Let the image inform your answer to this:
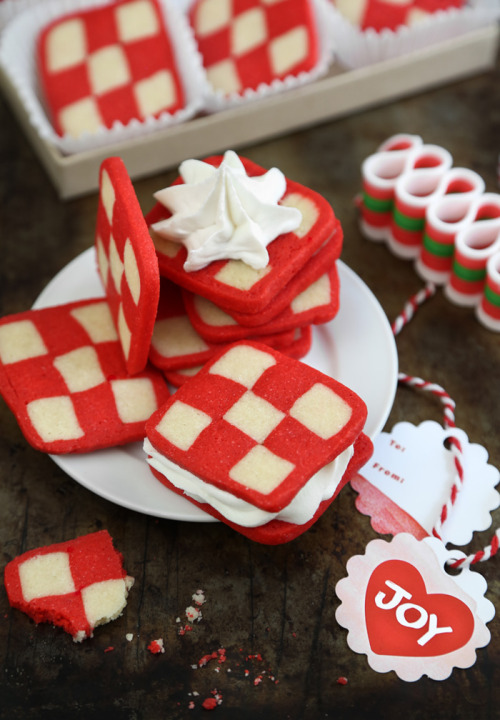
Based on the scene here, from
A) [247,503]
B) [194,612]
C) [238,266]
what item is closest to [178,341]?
[238,266]

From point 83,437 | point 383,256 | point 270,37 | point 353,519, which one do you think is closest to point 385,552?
point 353,519

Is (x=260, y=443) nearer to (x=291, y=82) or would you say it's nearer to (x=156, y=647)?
(x=156, y=647)

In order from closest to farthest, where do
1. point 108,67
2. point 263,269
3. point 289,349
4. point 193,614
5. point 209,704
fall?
point 209,704 → point 193,614 → point 263,269 → point 289,349 → point 108,67

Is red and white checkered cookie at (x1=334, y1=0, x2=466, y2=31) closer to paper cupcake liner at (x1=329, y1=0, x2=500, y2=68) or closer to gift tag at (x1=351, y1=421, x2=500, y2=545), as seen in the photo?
paper cupcake liner at (x1=329, y1=0, x2=500, y2=68)

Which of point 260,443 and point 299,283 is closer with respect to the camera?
point 260,443

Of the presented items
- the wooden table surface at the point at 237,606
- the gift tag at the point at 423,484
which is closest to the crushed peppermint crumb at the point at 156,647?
the wooden table surface at the point at 237,606

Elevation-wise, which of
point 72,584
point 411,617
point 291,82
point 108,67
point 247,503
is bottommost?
point 411,617

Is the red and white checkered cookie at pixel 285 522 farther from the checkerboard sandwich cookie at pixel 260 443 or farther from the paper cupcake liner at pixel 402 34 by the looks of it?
the paper cupcake liner at pixel 402 34
